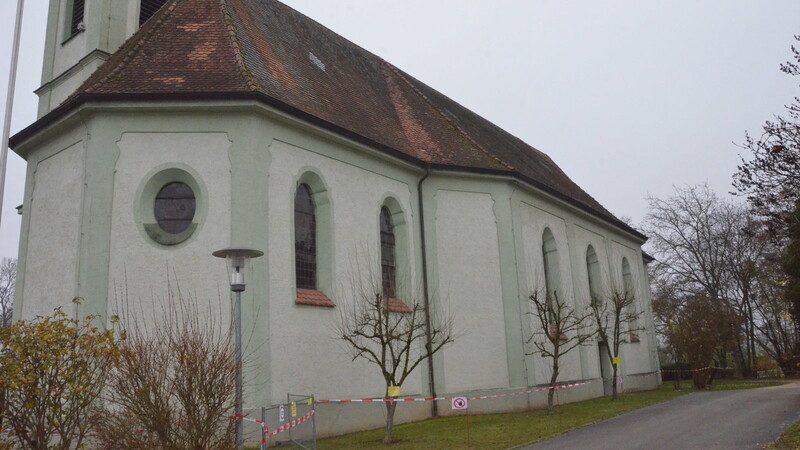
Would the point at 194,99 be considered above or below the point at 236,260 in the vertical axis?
above

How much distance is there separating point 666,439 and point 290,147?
9718mm

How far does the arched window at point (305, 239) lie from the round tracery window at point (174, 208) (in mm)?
2403

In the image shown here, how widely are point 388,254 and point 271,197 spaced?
4709 millimetres

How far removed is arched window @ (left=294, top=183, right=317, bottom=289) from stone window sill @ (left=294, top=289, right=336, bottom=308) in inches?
10.0

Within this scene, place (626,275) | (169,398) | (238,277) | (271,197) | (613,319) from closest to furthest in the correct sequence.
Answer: (169,398) → (238,277) → (271,197) → (613,319) → (626,275)

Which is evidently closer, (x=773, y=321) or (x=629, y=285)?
(x=629, y=285)

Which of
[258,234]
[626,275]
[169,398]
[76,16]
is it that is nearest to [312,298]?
[258,234]

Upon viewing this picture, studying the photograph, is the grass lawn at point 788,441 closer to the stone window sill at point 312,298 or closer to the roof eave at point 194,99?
the stone window sill at point 312,298

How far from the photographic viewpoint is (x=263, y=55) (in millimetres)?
16141

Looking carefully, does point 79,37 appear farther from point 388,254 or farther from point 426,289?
point 426,289

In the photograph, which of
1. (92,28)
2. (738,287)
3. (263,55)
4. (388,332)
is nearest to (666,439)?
(388,332)

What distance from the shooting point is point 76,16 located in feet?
61.3

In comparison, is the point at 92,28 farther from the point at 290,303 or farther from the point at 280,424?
the point at 280,424

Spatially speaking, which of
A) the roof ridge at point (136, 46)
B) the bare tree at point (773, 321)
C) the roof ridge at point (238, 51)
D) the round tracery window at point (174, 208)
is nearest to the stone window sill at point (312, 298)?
the round tracery window at point (174, 208)
